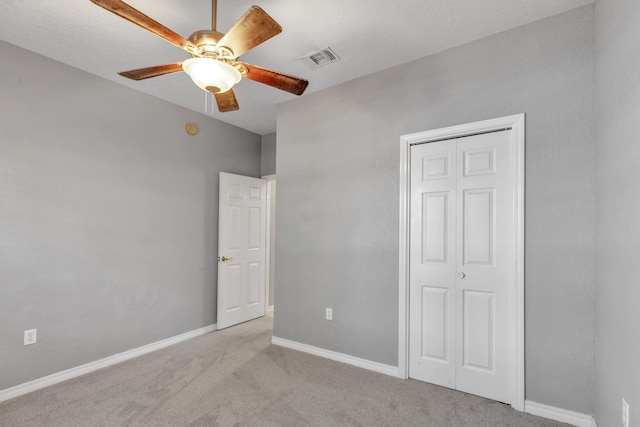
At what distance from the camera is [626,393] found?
142cm

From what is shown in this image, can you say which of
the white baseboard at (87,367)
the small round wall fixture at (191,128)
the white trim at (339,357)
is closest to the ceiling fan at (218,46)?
the small round wall fixture at (191,128)

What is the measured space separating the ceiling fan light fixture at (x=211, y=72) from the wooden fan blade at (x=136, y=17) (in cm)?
10

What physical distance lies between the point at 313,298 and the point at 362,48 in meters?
2.37

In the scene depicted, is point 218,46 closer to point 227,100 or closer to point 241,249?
point 227,100

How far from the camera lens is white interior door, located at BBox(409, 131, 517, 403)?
2.33 m

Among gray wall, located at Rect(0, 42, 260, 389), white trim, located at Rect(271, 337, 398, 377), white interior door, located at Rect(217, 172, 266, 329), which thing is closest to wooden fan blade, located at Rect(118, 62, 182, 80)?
gray wall, located at Rect(0, 42, 260, 389)

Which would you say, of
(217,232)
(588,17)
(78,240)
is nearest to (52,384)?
(78,240)

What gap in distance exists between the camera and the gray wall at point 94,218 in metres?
2.48

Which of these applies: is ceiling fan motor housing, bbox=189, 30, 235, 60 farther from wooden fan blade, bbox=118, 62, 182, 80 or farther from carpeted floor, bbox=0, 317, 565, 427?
carpeted floor, bbox=0, 317, 565, 427

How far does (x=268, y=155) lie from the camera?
472 centimetres

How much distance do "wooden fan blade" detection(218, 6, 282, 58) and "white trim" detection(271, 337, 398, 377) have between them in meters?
2.68

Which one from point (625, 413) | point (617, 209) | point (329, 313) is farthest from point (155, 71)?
point (625, 413)

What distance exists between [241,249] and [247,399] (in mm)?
2185

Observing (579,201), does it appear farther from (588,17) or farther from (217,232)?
(217,232)
